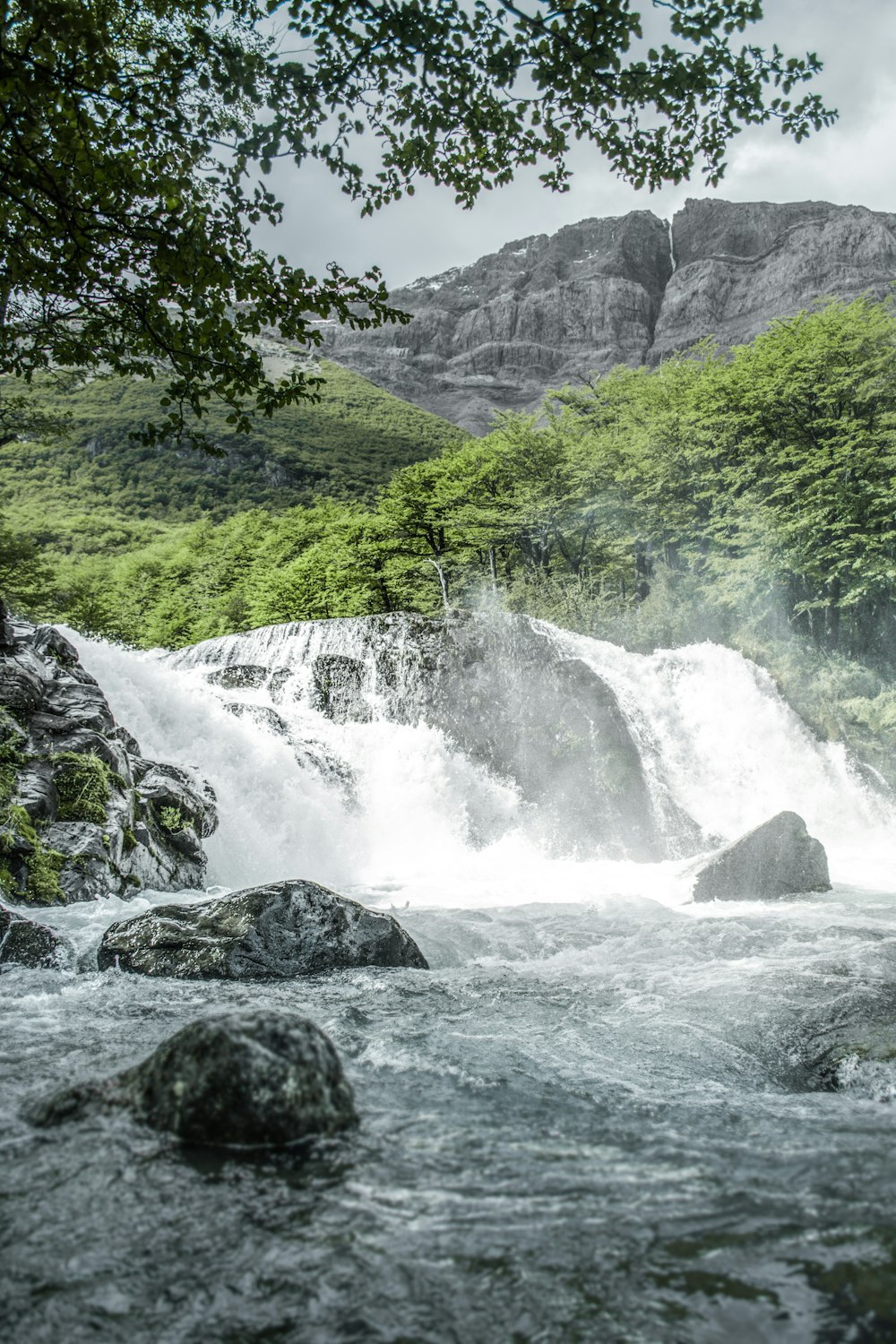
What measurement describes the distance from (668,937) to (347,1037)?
16.8ft

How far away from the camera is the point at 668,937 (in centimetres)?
855

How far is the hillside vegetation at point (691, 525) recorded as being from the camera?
73.0 feet

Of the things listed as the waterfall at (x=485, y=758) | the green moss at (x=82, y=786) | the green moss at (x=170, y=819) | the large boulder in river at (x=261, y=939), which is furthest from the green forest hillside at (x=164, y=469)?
the large boulder in river at (x=261, y=939)

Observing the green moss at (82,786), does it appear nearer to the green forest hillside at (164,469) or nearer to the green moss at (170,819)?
the green moss at (170,819)

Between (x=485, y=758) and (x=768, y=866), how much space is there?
329 inches

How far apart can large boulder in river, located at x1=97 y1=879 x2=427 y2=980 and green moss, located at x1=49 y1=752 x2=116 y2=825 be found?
108 inches

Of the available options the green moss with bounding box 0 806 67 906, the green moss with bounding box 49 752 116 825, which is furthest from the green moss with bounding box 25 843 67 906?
the green moss with bounding box 49 752 116 825

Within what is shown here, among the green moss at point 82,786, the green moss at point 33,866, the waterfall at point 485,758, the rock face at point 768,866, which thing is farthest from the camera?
the waterfall at point 485,758

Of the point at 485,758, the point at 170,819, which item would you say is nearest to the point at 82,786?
the point at 170,819

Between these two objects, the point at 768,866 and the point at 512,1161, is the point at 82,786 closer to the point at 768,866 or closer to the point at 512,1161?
the point at 512,1161

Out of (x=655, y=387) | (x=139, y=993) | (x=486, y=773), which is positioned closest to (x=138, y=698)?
(x=486, y=773)

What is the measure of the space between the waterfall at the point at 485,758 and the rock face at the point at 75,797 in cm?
167

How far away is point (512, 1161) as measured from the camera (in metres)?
2.98

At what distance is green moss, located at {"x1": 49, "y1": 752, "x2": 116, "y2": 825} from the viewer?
8.99 m
